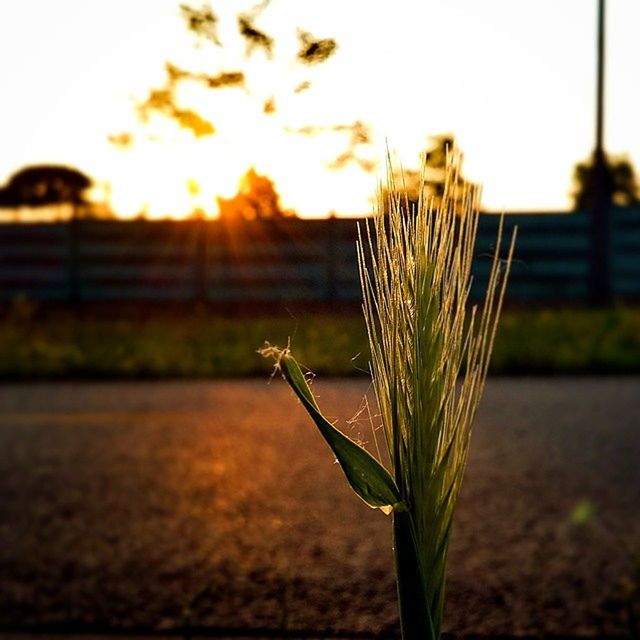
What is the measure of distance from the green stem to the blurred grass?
5386mm

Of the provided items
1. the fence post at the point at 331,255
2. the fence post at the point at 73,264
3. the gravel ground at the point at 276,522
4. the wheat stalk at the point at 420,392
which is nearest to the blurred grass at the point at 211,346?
the gravel ground at the point at 276,522

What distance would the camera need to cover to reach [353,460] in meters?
0.39

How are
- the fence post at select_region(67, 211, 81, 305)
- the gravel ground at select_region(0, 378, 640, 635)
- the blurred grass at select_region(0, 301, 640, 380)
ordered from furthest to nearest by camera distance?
the fence post at select_region(67, 211, 81, 305) < the blurred grass at select_region(0, 301, 640, 380) < the gravel ground at select_region(0, 378, 640, 635)

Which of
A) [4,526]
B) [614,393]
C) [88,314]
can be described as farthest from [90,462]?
[88,314]

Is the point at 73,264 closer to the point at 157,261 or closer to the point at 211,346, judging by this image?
the point at 157,261

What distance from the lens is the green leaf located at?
0.39 meters

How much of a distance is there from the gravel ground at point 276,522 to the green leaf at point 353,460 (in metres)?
1.22

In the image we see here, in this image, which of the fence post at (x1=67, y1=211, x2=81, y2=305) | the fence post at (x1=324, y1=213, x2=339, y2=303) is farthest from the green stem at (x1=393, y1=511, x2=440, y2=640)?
the fence post at (x1=67, y1=211, x2=81, y2=305)

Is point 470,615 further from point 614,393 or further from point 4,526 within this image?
point 614,393

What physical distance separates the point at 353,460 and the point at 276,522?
363 centimetres

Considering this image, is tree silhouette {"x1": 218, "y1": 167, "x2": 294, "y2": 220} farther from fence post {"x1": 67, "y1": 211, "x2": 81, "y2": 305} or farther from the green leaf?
fence post {"x1": 67, "y1": 211, "x2": 81, "y2": 305}

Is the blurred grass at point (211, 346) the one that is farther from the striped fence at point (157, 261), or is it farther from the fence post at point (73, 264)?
the fence post at point (73, 264)

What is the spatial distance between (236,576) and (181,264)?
1201 centimetres

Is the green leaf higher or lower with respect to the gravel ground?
higher
